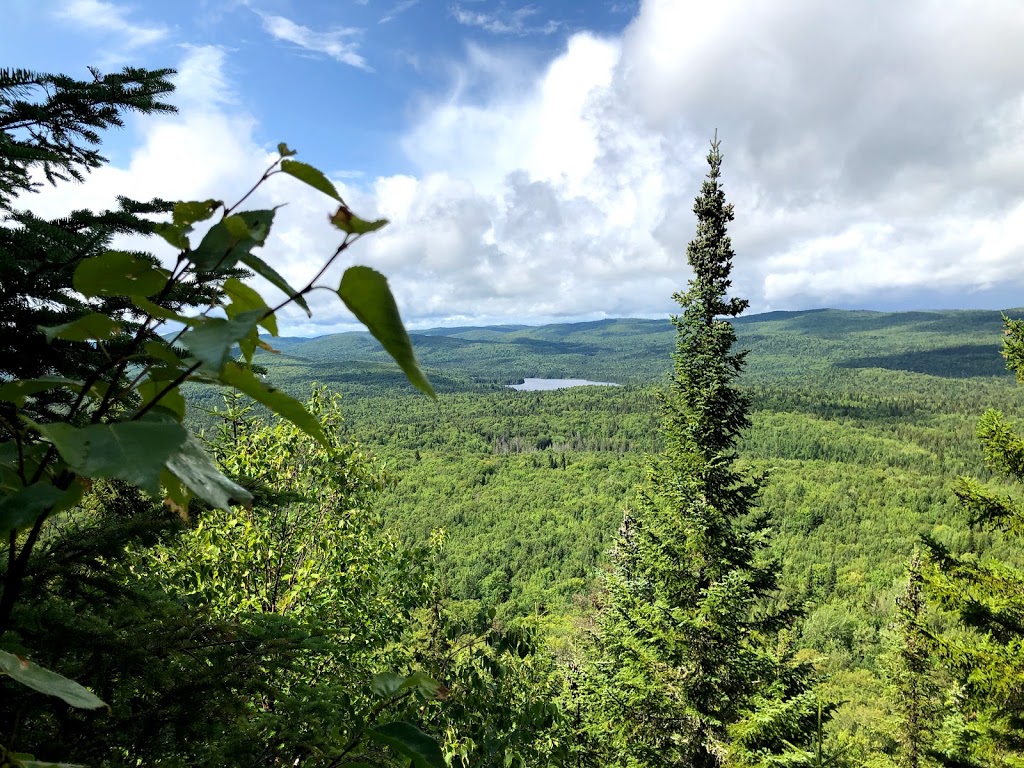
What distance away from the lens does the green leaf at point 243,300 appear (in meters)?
0.55

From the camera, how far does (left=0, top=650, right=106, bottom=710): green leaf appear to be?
1.59ft

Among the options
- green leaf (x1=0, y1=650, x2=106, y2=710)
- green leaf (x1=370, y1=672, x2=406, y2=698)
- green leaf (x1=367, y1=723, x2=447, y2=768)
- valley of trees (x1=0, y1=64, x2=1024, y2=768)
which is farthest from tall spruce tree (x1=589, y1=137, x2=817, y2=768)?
green leaf (x1=0, y1=650, x2=106, y2=710)

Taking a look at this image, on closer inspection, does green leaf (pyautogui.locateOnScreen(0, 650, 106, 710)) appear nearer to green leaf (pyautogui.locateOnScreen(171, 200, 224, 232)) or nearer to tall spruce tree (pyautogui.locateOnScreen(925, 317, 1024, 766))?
green leaf (pyautogui.locateOnScreen(171, 200, 224, 232))

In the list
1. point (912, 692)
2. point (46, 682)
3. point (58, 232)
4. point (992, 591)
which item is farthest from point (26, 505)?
point (912, 692)

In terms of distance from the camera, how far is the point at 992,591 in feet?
25.0

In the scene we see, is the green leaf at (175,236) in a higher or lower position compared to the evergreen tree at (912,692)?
higher

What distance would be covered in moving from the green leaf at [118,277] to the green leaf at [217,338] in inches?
5.5

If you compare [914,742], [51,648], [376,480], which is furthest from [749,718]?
[914,742]

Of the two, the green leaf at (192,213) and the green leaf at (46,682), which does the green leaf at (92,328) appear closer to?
the green leaf at (192,213)

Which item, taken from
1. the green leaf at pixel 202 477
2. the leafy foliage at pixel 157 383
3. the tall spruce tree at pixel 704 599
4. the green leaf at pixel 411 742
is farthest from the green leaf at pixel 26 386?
the tall spruce tree at pixel 704 599

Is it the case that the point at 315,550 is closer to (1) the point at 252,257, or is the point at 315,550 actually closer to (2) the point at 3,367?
(2) the point at 3,367

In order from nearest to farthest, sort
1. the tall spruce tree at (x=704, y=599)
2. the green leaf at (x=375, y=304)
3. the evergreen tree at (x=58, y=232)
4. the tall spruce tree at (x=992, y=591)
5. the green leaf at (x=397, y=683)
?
1. the green leaf at (x=375, y=304)
2. the green leaf at (x=397, y=683)
3. the evergreen tree at (x=58, y=232)
4. the tall spruce tree at (x=992, y=591)
5. the tall spruce tree at (x=704, y=599)

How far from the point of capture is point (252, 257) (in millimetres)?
479

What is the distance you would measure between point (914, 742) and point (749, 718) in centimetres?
1409
